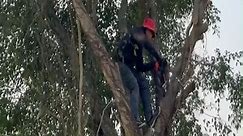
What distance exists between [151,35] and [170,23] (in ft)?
7.37

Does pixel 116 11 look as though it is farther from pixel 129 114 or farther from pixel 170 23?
pixel 129 114

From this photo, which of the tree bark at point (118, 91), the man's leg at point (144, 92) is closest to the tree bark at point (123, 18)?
the man's leg at point (144, 92)

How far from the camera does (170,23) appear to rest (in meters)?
7.66

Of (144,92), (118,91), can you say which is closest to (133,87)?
(144,92)

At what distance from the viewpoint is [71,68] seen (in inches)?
247

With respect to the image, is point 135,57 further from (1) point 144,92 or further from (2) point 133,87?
(1) point 144,92

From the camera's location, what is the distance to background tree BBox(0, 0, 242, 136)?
19.8ft

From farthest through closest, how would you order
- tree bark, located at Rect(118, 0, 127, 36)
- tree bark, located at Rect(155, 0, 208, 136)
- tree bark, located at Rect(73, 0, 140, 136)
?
tree bark, located at Rect(118, 0, 127, 36), tree bark, located at Rect(155, 0, 208, 136), tree bark, located at Rect(73, 0, 140, 136)

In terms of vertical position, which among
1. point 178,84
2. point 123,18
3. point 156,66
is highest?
point 123,18

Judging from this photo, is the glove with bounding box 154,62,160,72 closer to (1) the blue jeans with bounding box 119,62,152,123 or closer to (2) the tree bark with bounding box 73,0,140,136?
(1) the blue jeans with bounding box 119,62,152,123

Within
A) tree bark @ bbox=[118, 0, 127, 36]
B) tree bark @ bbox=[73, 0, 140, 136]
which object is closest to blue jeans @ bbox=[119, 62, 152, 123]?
tree bark @ bbox=[73, 0, 140, 136]

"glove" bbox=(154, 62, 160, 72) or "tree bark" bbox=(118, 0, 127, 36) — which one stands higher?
"tree bark" bbox=(118, 0, 127, 36)

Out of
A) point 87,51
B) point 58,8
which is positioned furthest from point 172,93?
point 58,8

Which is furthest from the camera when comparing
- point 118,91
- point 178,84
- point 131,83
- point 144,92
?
point 144,92
